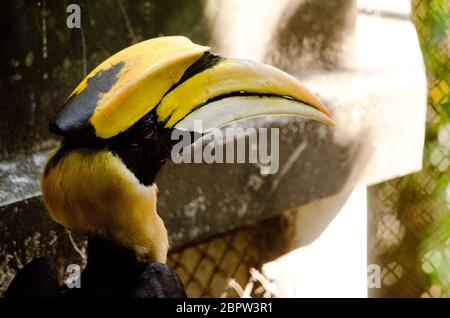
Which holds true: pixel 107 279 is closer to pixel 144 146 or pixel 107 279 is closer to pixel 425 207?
pixel 144 146

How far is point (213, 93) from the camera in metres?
1.18

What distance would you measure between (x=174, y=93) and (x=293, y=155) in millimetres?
764

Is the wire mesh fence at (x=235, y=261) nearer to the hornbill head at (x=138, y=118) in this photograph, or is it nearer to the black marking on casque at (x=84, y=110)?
the hornbill head at (x=138, y=118)

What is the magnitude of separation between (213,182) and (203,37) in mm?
372

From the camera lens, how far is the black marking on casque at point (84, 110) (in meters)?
1.05

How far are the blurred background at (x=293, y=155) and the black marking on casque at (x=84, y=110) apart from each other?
301 mm

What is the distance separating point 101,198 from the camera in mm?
1114

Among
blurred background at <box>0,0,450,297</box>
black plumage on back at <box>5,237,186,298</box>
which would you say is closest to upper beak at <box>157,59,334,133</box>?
black plumage on back at <box>5,237,186,298</box>

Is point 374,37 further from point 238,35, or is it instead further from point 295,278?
point 295,278

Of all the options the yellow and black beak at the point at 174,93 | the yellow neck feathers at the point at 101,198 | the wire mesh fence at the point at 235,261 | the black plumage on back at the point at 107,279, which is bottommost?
the wire mesh fence at the point at 235,261

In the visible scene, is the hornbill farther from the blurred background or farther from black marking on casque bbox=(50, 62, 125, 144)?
the blurred background

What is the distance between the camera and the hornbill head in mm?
1075

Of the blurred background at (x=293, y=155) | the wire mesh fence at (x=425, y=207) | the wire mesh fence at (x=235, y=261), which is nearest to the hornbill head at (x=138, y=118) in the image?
the blurred background at (x=293, y=155)
